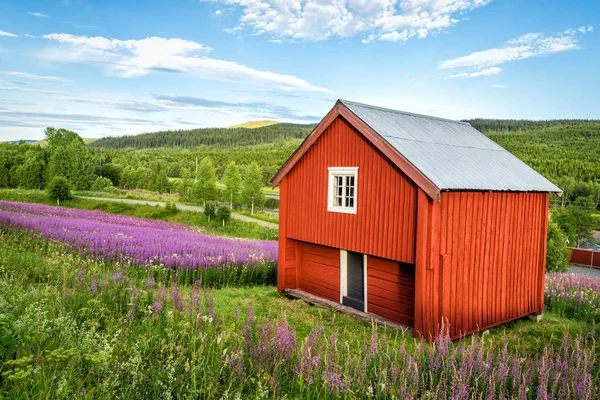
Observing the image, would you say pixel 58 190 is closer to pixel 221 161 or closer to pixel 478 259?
pixel 478 259

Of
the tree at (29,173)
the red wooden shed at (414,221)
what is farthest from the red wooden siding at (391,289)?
the tree at (29,173)

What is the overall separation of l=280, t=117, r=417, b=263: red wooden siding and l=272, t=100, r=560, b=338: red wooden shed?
0.09ft

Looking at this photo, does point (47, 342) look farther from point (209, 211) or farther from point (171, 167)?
point (171, 167)

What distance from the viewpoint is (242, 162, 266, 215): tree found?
48531 mm

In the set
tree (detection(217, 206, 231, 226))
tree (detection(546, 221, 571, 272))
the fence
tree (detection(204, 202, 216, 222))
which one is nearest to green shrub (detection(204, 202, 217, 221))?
tree (detection(204, 202, 216, 222))

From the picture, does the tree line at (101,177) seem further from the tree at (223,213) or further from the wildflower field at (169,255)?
the wildflower field at (169,255)

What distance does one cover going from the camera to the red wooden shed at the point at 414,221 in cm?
934

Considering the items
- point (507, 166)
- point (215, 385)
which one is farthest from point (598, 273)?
point (215, 385)

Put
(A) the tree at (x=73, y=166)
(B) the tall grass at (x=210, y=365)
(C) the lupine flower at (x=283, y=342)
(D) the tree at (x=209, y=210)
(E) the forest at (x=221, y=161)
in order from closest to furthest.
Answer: (B) the tall grass at (x=210, y=365)
(C) the lupine flower at (x=283, y=342)
(D) the tree at (x=209, y=210)
(A) the tree at (x=73, y=166)
(E) the forest at (x=221, y=161)

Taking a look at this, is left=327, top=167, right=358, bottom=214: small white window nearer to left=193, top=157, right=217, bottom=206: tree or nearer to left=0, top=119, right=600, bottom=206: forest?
left=0, top=119, right=600, bottom=206: forest

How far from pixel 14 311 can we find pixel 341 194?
309 inches

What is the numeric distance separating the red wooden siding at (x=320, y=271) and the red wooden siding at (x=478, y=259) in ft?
11.4

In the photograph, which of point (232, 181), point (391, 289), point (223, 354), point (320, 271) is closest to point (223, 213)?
point (232, 181)

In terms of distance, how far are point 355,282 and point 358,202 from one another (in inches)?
96.1
